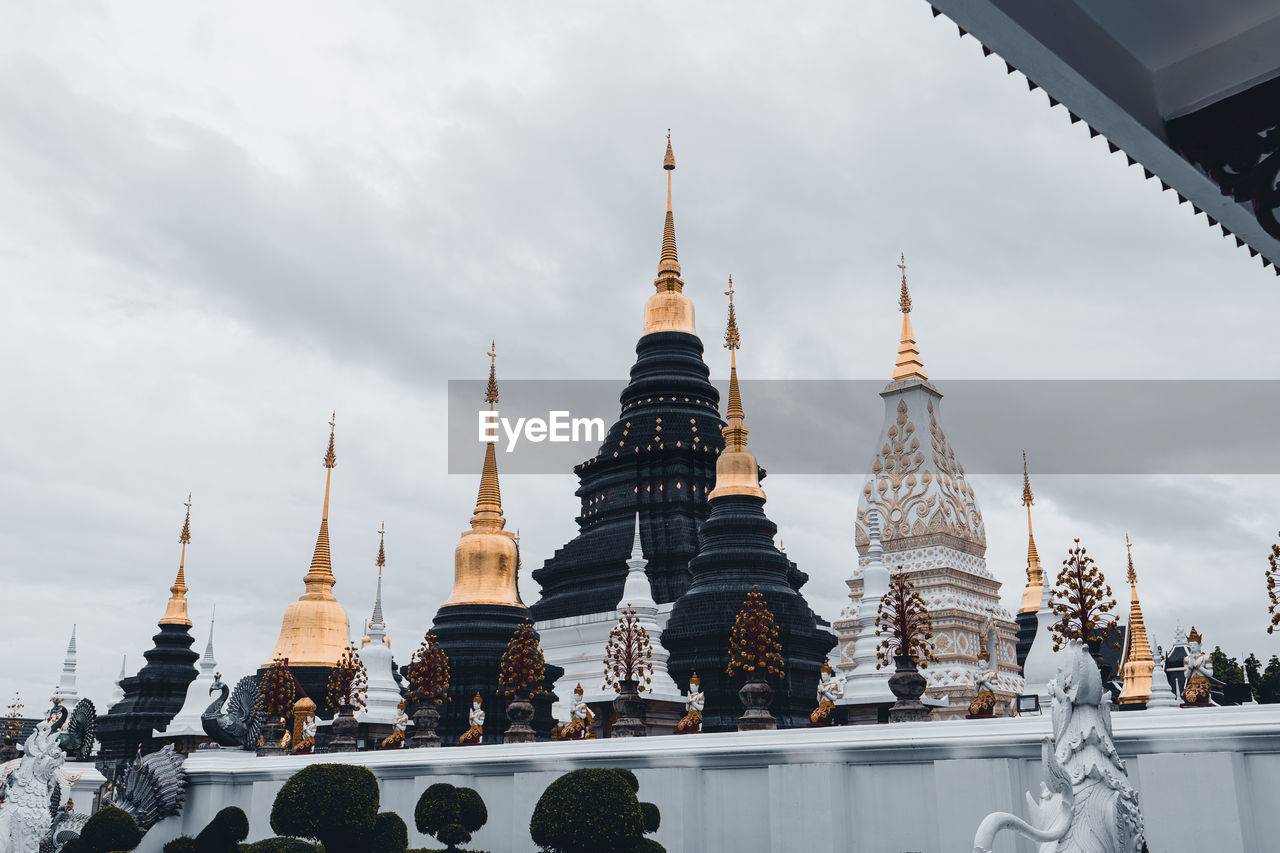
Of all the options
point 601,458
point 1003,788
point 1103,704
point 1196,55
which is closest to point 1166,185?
point 1196,55

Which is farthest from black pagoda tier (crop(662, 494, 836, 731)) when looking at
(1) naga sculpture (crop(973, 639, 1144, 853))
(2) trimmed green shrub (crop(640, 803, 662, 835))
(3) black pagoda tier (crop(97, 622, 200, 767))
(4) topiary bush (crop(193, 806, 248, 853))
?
(3) black pagoda tier (crop(97, 622, 200, 767))

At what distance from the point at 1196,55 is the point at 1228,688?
5730 cm

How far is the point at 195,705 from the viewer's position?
127ft

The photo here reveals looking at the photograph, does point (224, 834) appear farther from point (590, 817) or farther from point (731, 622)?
point (731, 622)

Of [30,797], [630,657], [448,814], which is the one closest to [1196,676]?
[630,657]

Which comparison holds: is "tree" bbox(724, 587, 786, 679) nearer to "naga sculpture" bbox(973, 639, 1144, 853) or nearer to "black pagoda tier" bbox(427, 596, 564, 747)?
"naga sculpture" bbox(973, 639, 1144, 853)

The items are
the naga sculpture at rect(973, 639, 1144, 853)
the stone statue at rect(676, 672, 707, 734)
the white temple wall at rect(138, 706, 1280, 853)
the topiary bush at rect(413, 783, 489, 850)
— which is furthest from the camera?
the stone statue at rect(676, 672, 707, 734)

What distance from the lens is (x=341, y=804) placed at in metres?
18.4

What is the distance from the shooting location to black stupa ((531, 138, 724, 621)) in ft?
137

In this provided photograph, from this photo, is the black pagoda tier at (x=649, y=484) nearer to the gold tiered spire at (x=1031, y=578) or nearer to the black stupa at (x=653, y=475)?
the black stupa at (x=653, y=475)

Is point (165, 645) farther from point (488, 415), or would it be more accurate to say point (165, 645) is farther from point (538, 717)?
point (538, 717)

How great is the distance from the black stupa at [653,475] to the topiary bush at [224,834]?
815 inches

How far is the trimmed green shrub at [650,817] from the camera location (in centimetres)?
1789

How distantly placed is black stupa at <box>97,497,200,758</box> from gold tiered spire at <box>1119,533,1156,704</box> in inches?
1473
